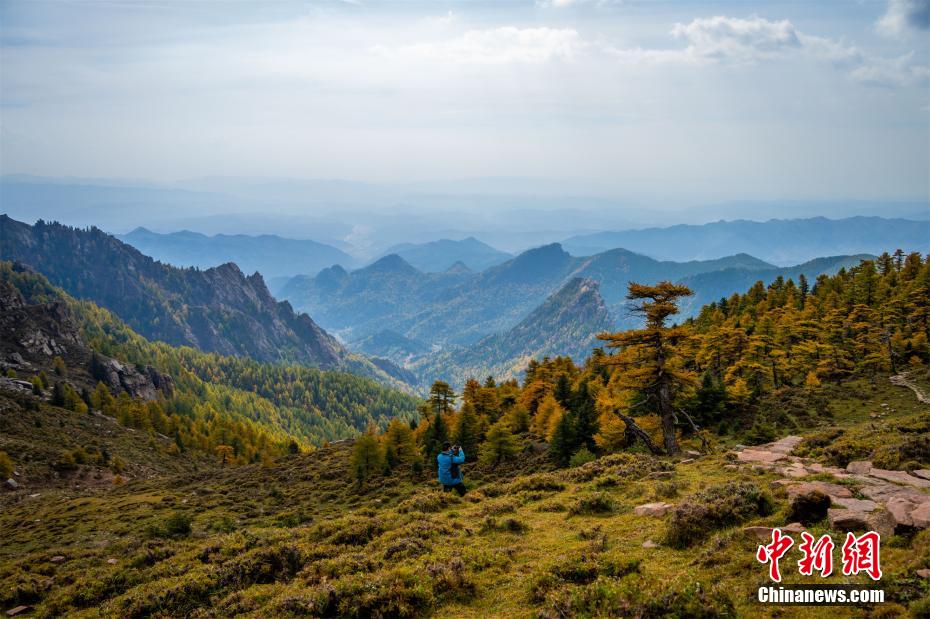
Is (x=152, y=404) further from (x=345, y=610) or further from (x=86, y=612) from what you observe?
(x=345, y=610)

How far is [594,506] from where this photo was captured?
21.2 m

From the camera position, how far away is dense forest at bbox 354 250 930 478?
111 ft

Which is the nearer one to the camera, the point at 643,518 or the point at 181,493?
the point at 643,518

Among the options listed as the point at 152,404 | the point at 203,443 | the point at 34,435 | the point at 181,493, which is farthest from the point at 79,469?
the point at 152,404

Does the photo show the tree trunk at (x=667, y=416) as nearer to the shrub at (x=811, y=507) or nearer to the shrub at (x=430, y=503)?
the shrub at (x=430, y=503)

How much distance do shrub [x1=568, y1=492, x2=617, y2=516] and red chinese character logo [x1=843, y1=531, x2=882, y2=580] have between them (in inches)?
379

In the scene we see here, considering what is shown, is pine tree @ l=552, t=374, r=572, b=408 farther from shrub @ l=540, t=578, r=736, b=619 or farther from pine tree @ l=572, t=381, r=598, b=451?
shrub @ l=540, t=578, r=736, b=619

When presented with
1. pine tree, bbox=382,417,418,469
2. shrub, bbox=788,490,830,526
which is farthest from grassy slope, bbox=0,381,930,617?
pine tree, bbox=382,417,418,469

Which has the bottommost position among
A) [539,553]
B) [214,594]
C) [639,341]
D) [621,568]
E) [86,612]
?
[86,612]

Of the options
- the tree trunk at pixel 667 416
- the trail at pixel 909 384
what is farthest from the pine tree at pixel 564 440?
the trail at pixel 909 384

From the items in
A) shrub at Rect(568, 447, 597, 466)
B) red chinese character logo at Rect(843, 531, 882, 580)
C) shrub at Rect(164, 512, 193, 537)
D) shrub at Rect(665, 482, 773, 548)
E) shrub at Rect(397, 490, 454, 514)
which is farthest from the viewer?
shrub at Rect(568, 447, 597, 466)

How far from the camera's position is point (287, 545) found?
19.4m

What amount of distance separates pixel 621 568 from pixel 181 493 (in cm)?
6324

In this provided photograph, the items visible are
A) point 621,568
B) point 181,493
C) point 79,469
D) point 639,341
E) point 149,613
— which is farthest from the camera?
point 79,469
